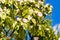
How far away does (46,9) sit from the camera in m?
6.73

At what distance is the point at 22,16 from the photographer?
606cm

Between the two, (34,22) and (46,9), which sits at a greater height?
(46,9)

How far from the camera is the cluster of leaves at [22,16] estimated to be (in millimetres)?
5734

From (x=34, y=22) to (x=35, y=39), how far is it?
1855mm

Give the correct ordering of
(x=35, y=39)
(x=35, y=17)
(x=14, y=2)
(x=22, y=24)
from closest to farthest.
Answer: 1. (x=22, y=24)
2. (x=35, y=17)
3. (x=14, y=2)
4. (x=35, y=39)

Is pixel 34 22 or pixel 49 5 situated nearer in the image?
pixel 34 22

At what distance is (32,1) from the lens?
647 cm

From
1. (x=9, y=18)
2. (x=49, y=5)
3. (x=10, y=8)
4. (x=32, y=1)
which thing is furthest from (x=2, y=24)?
(x=49, y=5)

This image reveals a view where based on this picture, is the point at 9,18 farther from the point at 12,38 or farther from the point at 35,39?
the point at 35,39

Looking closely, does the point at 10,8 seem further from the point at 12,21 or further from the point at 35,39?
the point at 35,39

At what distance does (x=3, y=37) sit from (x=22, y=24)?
889 mm

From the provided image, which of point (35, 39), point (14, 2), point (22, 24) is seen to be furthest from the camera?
point (35, 39)

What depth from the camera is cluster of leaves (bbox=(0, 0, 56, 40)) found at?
573 centimetres

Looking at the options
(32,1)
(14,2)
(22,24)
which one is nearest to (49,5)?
(32,1)
